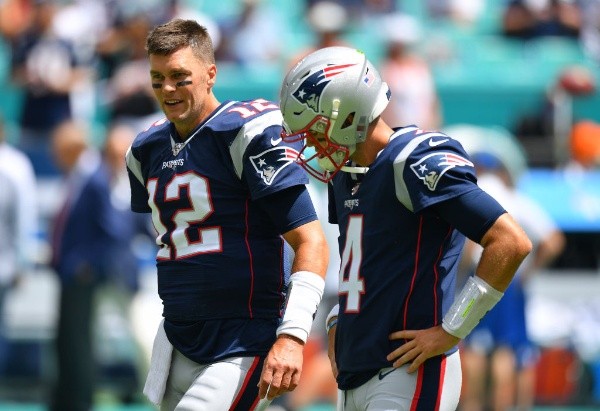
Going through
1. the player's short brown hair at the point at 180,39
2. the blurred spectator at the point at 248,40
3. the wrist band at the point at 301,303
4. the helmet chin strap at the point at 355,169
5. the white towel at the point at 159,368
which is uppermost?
the player's short brown hair at the point at 180,39

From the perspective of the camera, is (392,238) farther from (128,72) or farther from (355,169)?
(128,72)

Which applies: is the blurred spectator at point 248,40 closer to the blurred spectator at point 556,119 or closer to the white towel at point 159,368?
the blurred spectator at point 556,119

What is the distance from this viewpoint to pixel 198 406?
4.27 metres

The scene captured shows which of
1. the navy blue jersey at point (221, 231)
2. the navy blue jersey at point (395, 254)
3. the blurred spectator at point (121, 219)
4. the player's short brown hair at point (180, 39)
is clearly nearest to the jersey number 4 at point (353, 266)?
the navy blue jersey at point (395, 254)

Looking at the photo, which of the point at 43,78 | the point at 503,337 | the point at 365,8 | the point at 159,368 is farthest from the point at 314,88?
the point at 365,8

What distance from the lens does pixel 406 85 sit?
36.4 feet

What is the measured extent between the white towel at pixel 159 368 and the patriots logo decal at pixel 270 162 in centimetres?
73

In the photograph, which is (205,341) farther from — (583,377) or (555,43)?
(555,43)

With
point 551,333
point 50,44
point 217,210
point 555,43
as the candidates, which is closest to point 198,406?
point 217,210

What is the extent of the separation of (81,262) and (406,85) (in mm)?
3431

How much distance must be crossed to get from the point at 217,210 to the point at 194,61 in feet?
1.75

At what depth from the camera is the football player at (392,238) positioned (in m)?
3.98

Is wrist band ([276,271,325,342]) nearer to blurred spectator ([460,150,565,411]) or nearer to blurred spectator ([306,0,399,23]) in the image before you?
blurred spectator ([460,150,565,411])

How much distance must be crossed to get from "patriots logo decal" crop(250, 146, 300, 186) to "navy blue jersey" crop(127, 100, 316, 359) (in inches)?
1.2
